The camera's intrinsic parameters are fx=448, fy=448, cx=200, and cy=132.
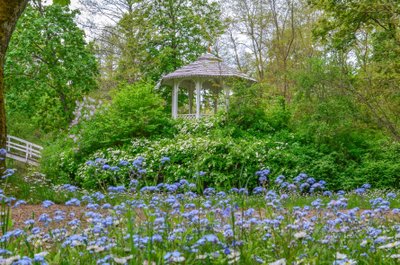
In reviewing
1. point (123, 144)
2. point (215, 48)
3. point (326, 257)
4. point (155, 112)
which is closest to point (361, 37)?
point (215, 48)

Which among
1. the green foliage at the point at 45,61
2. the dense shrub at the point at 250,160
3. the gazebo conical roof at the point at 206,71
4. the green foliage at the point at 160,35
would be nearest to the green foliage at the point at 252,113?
the dense shrub at the point at 250,160

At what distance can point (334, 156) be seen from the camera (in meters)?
11.9

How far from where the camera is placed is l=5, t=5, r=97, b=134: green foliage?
19.0m

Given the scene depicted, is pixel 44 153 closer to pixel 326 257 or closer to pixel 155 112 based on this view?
pixel 155 112

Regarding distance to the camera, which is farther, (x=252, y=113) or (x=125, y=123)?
(x=252, y=113)

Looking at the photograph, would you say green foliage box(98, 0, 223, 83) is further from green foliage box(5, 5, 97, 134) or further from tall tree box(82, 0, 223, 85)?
green foliage box(5, 5, 97, 134)

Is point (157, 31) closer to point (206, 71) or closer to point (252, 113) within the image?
point (206, 71)

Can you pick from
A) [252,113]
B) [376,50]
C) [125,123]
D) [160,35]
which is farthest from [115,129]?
[160,35]

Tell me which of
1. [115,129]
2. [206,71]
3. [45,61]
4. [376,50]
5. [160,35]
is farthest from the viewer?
[160,35]

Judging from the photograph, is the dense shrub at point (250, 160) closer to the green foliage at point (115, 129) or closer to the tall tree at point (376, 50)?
the green foliage at point (115, 129)

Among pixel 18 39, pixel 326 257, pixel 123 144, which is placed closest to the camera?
pixel 326 257

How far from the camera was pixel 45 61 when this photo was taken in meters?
19.7

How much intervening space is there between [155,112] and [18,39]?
8.22 m

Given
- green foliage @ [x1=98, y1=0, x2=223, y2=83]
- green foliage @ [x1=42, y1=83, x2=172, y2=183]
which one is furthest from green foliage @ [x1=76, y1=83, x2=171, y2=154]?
green foliage @ [x1=98, y1=0, x2=223, y2=83]
